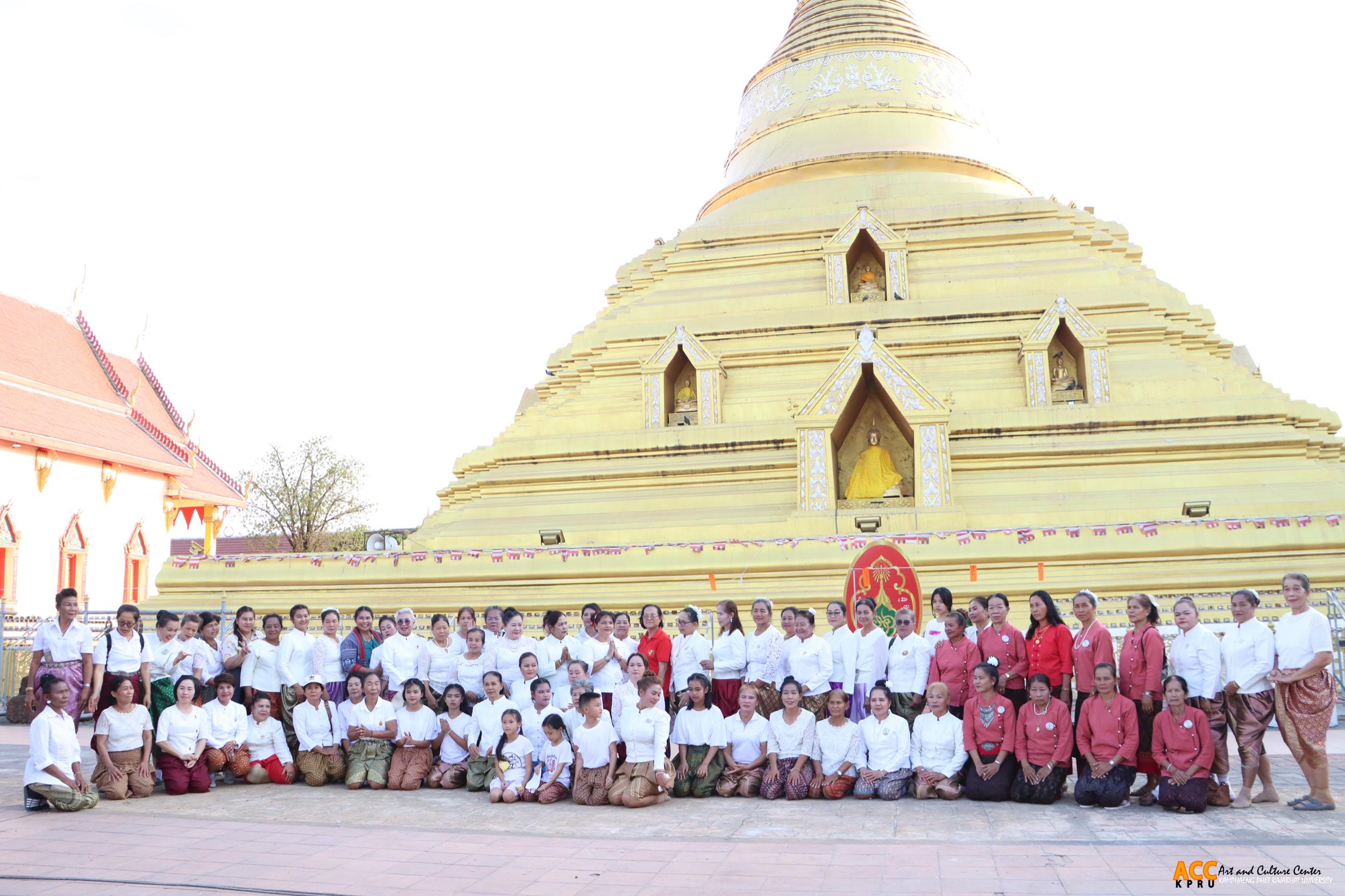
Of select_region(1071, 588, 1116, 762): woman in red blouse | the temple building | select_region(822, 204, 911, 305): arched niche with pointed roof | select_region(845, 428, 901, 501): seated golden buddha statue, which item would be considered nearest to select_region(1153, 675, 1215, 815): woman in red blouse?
select_region(1071, 588, 1116, 762): woman in red blouse

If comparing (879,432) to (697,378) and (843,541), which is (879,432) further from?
(697,378)

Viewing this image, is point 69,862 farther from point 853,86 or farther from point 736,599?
point 853,86

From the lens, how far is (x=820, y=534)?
1366cm

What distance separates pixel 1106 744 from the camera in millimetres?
7125

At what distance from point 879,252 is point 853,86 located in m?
5.72

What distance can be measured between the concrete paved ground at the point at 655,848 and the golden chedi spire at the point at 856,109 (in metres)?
14.9

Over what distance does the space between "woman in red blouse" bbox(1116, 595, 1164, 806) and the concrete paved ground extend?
340mm

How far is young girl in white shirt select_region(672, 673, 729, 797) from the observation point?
26.1ft

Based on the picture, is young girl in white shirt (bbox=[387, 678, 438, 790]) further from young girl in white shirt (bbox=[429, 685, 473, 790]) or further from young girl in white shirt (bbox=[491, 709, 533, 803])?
young girl in white shirt (bbox=[491, 709, 533, 803])

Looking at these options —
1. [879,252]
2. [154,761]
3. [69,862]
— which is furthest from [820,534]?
[69,862]

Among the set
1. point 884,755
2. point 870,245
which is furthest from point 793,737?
point 870,245

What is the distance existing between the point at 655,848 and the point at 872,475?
9388 millimetres

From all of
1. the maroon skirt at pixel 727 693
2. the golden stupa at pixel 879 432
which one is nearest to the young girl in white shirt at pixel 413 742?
the maroon skirt at pixel 727 693

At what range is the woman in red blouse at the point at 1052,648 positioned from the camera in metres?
7.62
